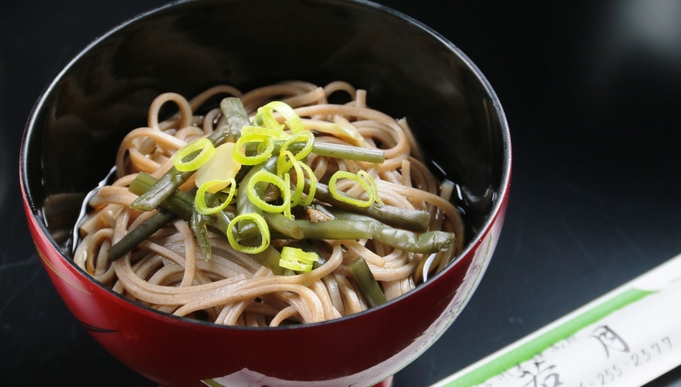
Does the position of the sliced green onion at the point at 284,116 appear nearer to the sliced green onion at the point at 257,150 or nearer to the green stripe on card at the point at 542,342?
the sliced green onion at the point at 257,150

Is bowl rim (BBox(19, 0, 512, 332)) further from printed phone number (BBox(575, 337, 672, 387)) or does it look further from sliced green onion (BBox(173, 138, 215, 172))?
printed phone number (BBox(575, 337, 672, 387))

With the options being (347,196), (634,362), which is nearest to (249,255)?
(347,196)

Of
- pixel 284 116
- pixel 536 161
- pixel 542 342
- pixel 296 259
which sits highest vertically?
pixel 284 116

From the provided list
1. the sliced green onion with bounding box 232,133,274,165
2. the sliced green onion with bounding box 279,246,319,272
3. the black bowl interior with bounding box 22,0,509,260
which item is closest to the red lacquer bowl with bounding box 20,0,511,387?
the black bowl interior with bounding box 22,0,509,260

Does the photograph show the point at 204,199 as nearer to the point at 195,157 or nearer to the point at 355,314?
the point at 195,157

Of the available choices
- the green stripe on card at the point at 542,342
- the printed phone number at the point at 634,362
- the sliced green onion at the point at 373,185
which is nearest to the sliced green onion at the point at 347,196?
the sliced green onion at the point at 373,185

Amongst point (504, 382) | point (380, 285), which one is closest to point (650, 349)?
point (504, 382)

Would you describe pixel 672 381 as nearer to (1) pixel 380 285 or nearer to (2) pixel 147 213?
(1) pixel 380 285
